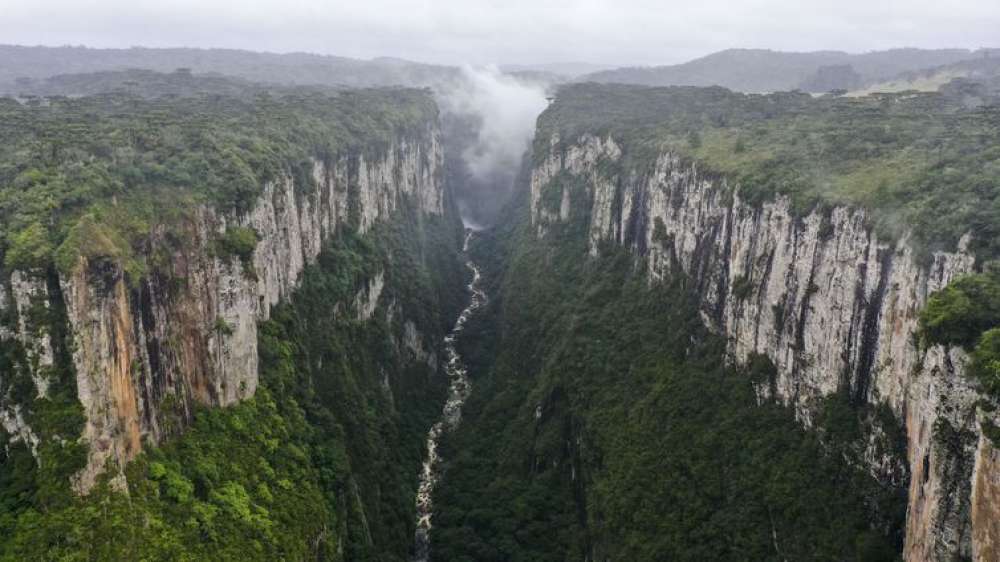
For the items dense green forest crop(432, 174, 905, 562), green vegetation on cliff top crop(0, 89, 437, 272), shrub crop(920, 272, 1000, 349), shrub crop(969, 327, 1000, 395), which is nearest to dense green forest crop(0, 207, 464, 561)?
dense green forest crop(432, 174, 905, 562)

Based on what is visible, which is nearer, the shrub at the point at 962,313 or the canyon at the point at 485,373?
the shrub at the point at 962,313

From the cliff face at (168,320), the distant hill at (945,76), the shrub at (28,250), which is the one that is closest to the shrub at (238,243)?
the cliff face at (168,320)

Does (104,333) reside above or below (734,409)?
above

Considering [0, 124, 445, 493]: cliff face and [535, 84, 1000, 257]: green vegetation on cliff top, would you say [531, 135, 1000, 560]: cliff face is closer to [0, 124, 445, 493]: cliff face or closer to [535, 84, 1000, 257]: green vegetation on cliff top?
[535, 84, 1000, 257]: green vegetation on cliff top

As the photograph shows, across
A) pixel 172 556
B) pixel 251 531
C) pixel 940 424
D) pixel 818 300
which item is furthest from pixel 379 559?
pixel 940 424

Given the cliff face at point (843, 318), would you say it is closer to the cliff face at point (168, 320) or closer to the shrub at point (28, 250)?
the cliff face at point (168, 320)

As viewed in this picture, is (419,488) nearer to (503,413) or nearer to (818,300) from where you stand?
(503,413)
